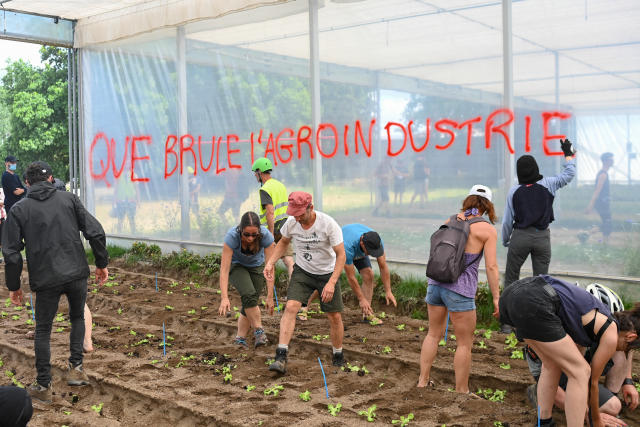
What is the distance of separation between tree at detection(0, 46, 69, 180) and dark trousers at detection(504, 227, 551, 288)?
17680 mm

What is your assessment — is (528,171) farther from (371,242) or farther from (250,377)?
(250,377)

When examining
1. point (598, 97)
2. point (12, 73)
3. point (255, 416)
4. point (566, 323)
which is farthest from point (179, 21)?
point (12, 73)

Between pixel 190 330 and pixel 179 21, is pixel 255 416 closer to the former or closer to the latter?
pixel 190 330

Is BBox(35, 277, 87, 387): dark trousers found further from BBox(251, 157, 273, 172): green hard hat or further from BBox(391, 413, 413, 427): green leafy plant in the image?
BBox(251, 157, 273, 172): green hard hat

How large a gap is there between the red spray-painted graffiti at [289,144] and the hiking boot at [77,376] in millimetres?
5160

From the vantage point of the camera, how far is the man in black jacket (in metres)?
5.88

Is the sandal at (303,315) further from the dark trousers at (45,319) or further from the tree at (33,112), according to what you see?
the tree at (33,112)

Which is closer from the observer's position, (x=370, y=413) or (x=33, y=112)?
(x=370, y=413)

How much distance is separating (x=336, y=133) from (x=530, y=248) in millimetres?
3992

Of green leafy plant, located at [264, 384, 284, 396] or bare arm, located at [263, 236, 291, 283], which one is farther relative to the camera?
bare arm, located at [263, 236, 291, 283]

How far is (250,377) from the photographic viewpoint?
6.30 metres

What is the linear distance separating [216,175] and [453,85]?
4787 millimetres

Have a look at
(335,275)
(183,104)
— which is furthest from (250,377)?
(183,104)

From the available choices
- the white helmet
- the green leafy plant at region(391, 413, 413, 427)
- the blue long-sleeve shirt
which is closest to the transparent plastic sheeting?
the blue long-sleeve shirt
